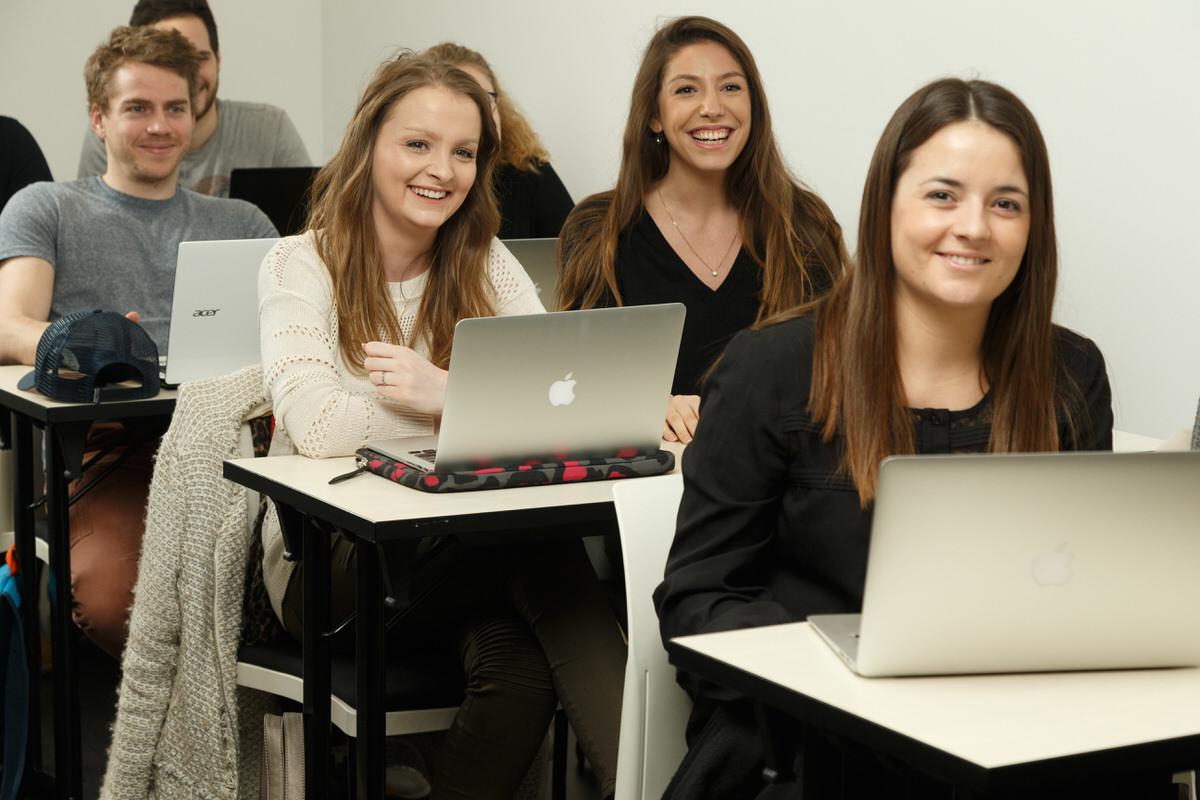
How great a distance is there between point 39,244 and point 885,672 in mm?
2404

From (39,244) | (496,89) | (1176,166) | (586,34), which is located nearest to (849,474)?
(1176,166)

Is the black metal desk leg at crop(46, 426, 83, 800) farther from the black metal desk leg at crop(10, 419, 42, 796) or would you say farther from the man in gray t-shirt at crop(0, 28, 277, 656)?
the man in gray t-shirt at crop(0, 28, 277, 656)

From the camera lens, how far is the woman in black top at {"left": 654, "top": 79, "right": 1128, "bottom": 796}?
165 cm

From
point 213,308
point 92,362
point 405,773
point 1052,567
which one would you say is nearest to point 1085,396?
point 1052,567

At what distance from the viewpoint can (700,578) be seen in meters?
1.62

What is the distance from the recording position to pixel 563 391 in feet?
6.84

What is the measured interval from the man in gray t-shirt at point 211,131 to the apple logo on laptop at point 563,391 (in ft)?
8.71

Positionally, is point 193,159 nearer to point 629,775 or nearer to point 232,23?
point 232,23

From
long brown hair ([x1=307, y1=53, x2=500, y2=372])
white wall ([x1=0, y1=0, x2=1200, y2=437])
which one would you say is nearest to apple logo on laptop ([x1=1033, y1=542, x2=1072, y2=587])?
long brown hair ([x1=307, y1=53, x2=500, y2=372])

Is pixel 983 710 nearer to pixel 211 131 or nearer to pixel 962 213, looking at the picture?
pixel 962 213

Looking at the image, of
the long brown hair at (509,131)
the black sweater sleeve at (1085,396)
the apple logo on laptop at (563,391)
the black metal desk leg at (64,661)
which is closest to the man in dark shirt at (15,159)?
the long brown hair at (509,131)

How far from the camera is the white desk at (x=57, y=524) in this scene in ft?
8.50

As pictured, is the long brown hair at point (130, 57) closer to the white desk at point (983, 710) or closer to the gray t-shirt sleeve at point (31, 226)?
the gray t-shirt sleeve at point (31, 226)

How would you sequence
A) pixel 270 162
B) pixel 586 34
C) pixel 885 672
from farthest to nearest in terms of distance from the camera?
pixel 270 162
pixel 586 34
pixel 885 672
